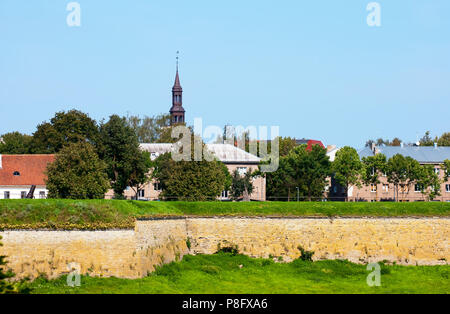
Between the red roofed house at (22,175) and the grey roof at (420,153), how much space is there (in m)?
41.0

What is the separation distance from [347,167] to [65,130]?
1229 inches

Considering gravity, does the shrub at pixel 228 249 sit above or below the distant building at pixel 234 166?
below

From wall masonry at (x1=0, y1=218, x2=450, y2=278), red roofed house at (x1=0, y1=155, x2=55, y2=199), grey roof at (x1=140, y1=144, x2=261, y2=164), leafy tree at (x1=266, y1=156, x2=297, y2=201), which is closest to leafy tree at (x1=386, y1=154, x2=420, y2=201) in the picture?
leafy tree at (x1=266, y1=156, x2=297, y2=201)

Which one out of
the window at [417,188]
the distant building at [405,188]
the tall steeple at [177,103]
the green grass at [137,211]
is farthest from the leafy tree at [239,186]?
the tall steeple at [177,103]

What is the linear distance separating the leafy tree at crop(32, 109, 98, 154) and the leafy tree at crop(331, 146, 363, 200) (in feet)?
92.8

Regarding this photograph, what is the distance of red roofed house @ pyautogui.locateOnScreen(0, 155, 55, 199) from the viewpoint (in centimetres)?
5947

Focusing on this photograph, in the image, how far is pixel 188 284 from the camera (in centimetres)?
3170

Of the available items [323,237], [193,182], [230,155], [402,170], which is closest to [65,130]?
[193,182]

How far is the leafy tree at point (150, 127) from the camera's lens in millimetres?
114500

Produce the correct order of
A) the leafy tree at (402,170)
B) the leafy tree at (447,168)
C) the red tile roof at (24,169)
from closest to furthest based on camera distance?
the red tile roof at (24,169) → the leafy tree at (402,170) → the leafy tree at (447,168)

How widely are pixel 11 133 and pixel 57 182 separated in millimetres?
67058

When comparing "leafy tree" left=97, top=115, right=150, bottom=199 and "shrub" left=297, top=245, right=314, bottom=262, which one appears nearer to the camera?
"shrub" left=297, top=245, right=314, bottom=262

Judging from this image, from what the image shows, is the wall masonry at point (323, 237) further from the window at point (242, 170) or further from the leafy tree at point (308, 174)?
the window at point (242, 170)

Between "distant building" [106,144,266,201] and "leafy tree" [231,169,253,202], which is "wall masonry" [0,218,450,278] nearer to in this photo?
"leafy tree" [231,169,253,202]
